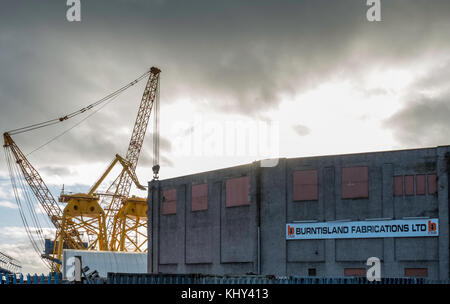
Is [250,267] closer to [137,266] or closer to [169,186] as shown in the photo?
[169,186]

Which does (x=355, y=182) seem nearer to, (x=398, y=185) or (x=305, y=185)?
(x=398, y=185)

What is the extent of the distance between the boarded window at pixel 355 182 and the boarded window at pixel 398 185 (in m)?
2.44

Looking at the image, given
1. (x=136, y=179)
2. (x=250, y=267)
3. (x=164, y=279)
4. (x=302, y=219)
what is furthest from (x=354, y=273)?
(x=136, y=179)

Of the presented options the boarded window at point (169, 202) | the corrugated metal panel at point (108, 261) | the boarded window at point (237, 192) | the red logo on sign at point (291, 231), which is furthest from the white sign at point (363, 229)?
the corrugated metal panel at point (108, 261)

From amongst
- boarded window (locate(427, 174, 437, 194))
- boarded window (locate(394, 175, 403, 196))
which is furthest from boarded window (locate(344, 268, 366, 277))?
boarded window (locate(427, 174, 437, 194))

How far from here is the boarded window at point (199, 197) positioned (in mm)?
60531

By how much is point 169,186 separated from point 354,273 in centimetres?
2503

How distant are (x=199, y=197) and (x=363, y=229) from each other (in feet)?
62.8

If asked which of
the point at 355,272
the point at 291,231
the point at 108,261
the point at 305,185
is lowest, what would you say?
the point at 355,272

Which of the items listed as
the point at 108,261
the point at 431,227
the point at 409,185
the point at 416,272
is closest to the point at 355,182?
the point at 409,185

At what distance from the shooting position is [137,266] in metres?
77.2

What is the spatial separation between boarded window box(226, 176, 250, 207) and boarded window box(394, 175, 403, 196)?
14.7 meters

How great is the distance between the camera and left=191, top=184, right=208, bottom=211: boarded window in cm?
6053

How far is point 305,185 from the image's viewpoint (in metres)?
52.8
